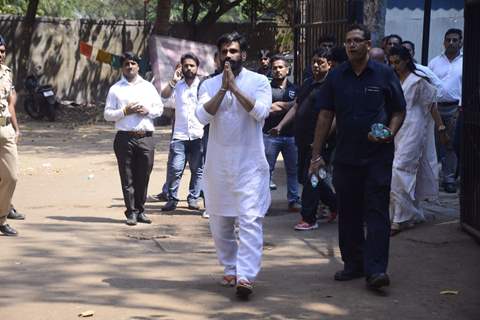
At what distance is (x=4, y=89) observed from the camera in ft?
30.2

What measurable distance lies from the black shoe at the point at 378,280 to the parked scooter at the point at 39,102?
58.9 ft

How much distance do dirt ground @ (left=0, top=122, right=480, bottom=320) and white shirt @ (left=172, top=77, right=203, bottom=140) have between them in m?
0.88

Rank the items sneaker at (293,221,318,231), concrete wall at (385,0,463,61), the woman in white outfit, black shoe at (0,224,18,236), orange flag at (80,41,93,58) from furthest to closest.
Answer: orange flag at (80,41,93,58) < concrete wall at (385,0,463,61) < sneaker at (293,221,318,231) < black shoe at (0,224,18,236) < the woman in white outfit

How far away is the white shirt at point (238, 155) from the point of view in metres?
6.81

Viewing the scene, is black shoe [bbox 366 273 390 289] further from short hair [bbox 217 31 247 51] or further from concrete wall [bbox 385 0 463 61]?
concrete wall [bbox 385 0 463 61]

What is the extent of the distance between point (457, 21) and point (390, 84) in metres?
9.28

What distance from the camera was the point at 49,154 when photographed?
1684 centimetres

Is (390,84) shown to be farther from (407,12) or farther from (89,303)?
(407,12)

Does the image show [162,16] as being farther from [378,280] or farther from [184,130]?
[378,280]

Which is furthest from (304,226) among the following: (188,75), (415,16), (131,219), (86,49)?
(86,49)

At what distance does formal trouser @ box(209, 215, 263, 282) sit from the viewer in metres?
6.68

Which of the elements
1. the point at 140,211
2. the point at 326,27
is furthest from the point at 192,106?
the point at 326,27

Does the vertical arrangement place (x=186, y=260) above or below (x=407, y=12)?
below

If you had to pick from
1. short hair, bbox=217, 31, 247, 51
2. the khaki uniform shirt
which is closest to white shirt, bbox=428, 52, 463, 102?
the khaki uniform shirt
